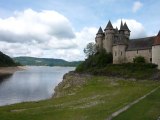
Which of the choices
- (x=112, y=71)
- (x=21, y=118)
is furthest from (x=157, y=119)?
(x=112, y=71)

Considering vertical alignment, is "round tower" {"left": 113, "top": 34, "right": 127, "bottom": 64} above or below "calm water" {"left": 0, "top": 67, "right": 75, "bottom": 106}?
above

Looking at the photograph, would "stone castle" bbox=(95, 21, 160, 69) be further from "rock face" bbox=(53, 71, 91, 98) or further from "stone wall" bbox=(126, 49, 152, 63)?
"rock face" bbox=(53, 71, 91, 98)

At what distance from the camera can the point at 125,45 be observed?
236ft

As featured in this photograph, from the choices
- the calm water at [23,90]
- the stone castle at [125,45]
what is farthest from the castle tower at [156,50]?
the calm water at [23,90]

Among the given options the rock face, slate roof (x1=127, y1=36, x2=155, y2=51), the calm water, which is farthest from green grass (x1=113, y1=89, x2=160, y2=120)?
slate roof (x1=127, y1=36, x2=155, y2=51)

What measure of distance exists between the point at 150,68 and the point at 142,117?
141 ft

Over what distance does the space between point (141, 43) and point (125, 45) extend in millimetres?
4675

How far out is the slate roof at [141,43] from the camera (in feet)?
219

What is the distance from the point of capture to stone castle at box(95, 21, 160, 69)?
59944 mm

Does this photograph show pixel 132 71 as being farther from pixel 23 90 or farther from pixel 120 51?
pixel 23 90

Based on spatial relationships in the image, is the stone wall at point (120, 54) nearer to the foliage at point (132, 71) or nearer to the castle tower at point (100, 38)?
the foliage at point (132, 71)

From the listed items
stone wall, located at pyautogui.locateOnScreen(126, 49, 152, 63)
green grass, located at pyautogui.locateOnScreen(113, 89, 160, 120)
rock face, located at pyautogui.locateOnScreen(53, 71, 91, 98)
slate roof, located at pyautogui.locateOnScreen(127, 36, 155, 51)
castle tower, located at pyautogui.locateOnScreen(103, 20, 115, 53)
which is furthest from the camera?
castle tower, located at pyautogui.locateOnScreen(103, 20, 115, 53)

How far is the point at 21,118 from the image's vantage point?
2098 cm

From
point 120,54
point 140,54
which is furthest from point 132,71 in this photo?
point 120,54
